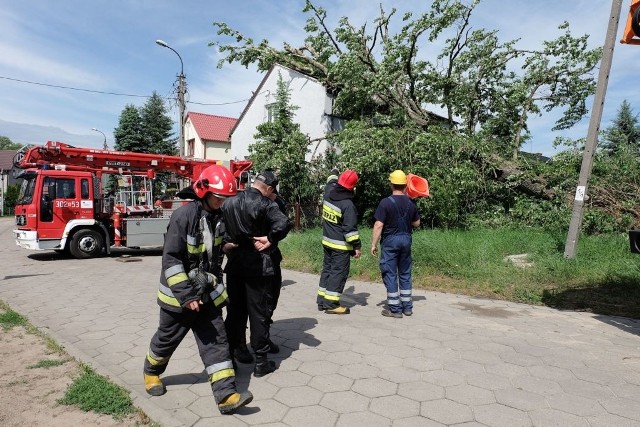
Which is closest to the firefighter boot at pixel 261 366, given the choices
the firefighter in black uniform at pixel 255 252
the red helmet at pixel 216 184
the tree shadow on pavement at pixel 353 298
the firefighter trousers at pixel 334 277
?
the firefighter in black uniform at pixel 255 252

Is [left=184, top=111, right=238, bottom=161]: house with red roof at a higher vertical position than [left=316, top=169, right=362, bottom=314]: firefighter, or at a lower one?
higher

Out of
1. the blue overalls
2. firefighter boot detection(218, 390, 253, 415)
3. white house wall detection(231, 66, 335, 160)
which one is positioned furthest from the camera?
white house wall detection(231, 66, 335, 160)

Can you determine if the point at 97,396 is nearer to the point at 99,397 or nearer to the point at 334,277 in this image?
the point at 99,397

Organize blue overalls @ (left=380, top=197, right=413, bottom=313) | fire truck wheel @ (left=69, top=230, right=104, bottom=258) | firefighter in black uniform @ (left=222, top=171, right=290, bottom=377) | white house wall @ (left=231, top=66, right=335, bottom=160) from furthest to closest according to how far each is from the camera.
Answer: white house wall @ (left=231, top=66, right=335, bottom=160), fire truck wheel @ (left=69, top=230, right=104, bottom=258), blue overalls @ (left=380, top=197, right=413, bottom=313), firefighter in black uniform @ (left=222, top=171, right=290, bottom=377)

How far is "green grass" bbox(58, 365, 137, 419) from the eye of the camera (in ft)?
9.79

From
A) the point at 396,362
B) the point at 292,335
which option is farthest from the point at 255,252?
the point at 396,362

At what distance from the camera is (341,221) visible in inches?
217

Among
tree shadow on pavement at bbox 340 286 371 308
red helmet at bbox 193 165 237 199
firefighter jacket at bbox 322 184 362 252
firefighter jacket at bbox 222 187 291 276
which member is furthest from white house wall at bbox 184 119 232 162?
red helmet at bbox 193 165 237 199

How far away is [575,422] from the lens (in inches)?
112

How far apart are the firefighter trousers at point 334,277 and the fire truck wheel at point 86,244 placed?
8055mm

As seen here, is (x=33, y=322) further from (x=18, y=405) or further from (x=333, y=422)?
(x=333, y=422)

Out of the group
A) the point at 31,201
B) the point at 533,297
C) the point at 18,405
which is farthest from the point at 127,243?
the point at 533,297

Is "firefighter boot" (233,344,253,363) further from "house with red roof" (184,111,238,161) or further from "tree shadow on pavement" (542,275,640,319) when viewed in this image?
"house with red roof" (184,111,238,161)

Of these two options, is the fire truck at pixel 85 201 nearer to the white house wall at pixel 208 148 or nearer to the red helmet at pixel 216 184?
the red helmet at pixel 216 184
